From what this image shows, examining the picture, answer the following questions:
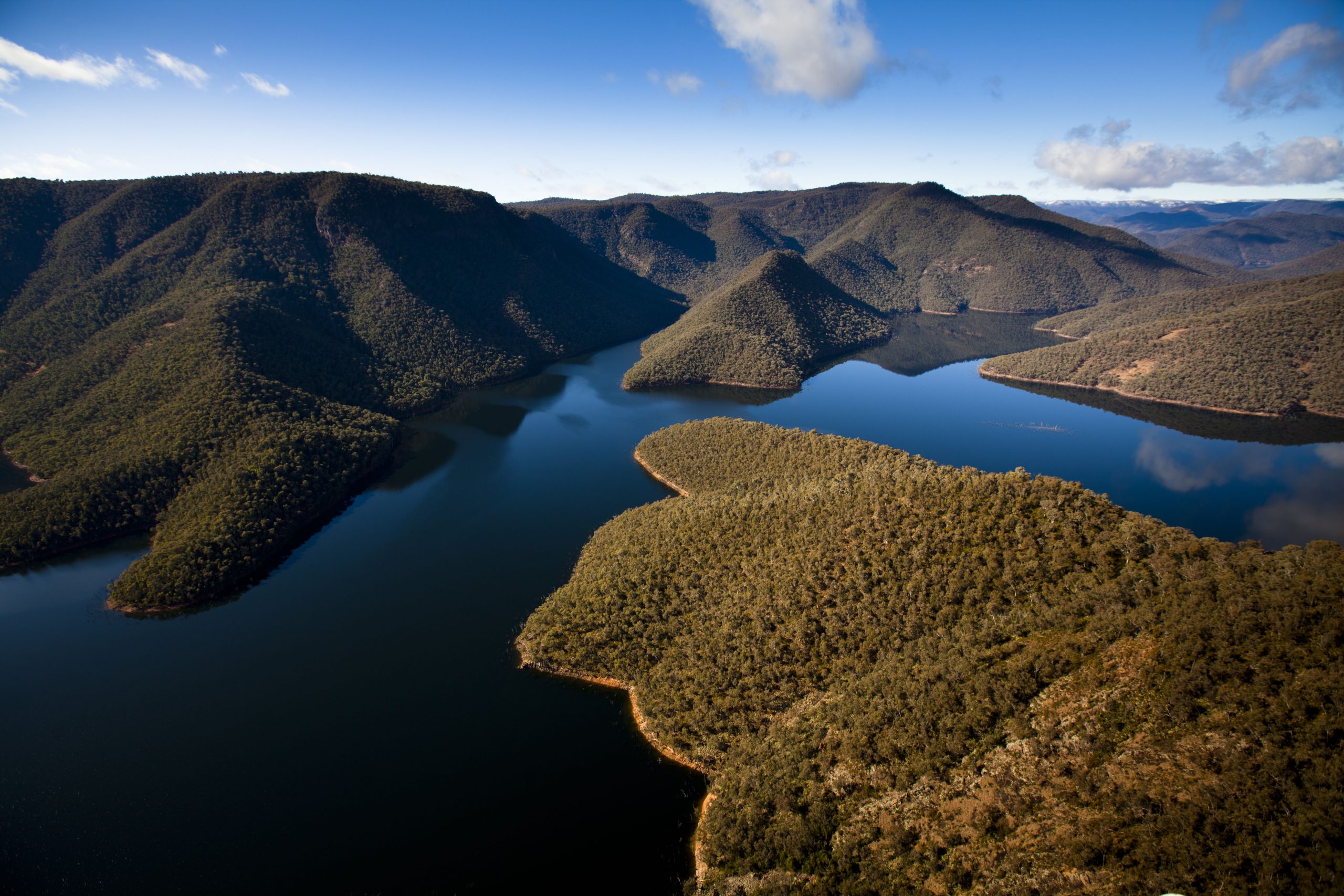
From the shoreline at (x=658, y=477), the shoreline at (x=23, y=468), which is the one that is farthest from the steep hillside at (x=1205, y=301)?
the shoreline at (x=23, y=468)

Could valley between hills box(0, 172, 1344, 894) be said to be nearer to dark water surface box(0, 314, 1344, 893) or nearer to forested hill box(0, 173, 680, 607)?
forested hill box(0, 173, 680, 607)

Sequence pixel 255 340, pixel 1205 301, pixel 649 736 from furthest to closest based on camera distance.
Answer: pixel 1205 301 < pixel 255 340 < pixel 649 736

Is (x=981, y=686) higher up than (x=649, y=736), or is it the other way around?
(x=981, y=686)

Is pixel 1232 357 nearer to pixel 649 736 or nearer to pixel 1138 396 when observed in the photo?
pixel 1138 396

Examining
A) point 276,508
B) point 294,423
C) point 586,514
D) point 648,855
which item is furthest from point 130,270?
point 648,855

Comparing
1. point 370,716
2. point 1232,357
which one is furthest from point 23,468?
point 1232,357

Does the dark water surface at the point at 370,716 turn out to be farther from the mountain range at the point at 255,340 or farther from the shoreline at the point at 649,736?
the mountain range at the point at 255,340

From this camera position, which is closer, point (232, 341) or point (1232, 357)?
point (232, 341)

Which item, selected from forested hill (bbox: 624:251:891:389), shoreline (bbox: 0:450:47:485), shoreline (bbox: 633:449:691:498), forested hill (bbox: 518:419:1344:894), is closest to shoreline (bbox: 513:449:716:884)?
forested hill (bbox: 518:419:1344:894)
